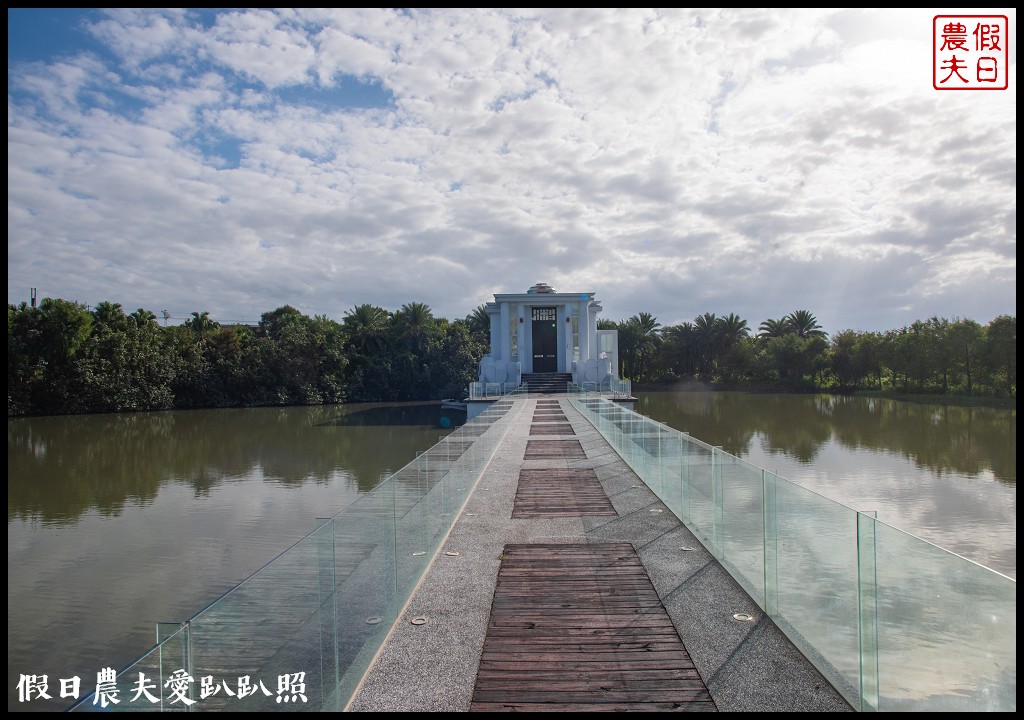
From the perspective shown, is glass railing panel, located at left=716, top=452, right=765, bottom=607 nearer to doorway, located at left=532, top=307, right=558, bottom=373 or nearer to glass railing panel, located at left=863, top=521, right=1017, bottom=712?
glass railing panel, located at left=863, top=521, right=1017, bottom=712

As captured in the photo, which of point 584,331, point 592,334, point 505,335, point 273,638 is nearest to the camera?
point 273,638

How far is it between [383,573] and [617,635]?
201cm

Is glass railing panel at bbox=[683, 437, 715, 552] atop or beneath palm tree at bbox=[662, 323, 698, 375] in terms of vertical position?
beneath

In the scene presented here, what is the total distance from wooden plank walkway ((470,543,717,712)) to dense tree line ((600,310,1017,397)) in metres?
39.4

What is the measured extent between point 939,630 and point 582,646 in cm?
266

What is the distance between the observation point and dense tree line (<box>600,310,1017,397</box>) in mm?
41781

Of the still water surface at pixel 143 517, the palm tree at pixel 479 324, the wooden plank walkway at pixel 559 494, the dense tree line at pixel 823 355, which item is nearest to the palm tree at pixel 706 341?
the dense tree line at pixel 823 355

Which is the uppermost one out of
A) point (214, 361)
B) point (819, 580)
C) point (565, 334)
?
point (565, 334)

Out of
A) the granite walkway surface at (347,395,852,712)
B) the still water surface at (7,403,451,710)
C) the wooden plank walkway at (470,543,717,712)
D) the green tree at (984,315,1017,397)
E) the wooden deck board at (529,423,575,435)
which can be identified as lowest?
the still water surface at (7,403,451,710)

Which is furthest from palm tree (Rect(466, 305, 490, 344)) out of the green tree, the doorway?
the green tree

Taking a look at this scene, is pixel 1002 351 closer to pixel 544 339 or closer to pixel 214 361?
pixel 544 339

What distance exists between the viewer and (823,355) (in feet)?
190

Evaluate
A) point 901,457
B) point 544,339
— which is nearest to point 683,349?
point 544,339

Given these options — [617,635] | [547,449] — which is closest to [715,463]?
[617,635]
